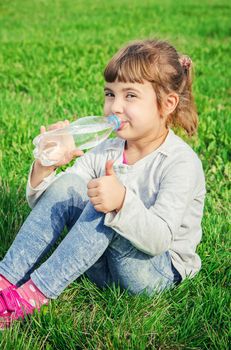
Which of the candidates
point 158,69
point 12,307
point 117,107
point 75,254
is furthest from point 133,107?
point 12,307

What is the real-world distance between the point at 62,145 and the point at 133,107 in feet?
1.38

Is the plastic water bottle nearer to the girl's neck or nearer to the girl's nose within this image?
the girl's nose

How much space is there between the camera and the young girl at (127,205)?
8.16 ft

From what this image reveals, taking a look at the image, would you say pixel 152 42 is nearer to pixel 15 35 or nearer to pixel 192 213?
pixel 192 213

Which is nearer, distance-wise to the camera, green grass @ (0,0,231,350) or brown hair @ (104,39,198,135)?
green grass @ (0,0,231,350)

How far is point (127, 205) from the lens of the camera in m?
2.43

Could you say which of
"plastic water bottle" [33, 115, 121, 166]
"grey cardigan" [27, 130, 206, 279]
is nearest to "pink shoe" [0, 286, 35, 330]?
"grey cardigan" [27, 130, 206, 279]

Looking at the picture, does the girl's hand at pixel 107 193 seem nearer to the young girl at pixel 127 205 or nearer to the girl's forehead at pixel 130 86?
the young girl at pixel 127 205

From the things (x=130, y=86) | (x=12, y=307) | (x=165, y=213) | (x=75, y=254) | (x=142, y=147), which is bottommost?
(x=12, y=307)

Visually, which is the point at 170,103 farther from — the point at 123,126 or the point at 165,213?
the point at 165,213

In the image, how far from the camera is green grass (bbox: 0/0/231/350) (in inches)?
97.3

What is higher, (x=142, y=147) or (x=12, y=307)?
(x=142, y=147)

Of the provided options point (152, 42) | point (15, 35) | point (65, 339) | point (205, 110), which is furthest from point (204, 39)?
point (65, 339)

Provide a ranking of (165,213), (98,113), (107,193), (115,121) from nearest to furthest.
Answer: (107,193) < (165,213) < (115,121) < (98,113)
